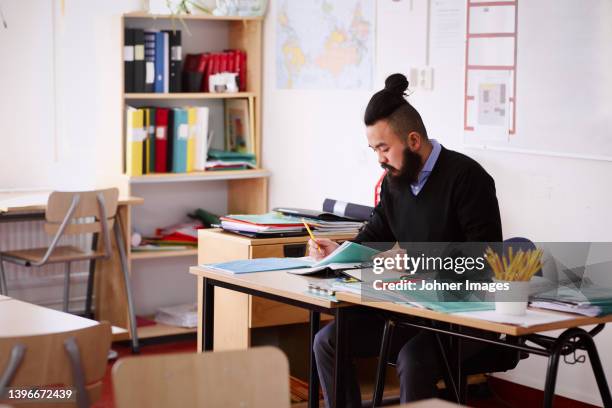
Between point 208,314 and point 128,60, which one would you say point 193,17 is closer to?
point 128,60

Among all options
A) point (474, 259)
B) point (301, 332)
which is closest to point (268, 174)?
point (301, 332)

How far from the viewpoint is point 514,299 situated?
2.45 meters

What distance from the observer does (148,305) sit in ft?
18.4

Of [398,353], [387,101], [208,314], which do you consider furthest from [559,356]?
[208,314]

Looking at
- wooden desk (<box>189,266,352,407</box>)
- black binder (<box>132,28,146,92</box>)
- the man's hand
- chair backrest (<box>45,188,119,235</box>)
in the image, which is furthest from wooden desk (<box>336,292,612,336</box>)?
black binder (<box>132,28,146,92</box>)

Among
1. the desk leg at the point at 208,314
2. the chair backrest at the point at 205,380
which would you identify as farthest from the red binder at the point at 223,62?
the chair backrest at the point at 205,380

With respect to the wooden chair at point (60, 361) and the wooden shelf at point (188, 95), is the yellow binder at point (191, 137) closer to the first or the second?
the wooden shelf at point (188, 95)

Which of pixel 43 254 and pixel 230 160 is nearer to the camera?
pixel 43 254

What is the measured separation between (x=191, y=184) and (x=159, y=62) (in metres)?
0.80

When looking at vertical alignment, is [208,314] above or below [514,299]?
below

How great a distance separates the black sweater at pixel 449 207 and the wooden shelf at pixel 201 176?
2217 mm

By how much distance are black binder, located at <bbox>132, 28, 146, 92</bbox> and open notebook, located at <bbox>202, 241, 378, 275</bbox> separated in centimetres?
217

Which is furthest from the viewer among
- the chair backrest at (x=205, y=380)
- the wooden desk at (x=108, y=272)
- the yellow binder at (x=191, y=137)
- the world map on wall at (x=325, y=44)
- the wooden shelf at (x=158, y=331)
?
the yellow binder at (x=191, y=137)

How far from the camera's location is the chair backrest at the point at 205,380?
1784mm
